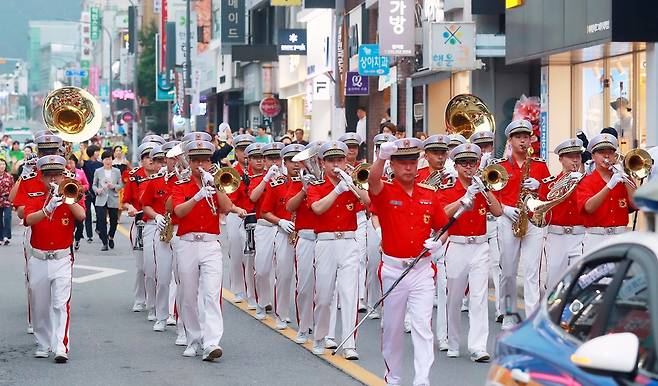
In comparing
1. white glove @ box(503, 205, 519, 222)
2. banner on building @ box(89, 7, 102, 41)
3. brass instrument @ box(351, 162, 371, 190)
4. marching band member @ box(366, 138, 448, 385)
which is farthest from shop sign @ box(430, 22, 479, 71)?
banner on building @ box(89, 7, 102, 41)

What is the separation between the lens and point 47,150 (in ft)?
44.6

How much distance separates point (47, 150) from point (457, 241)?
420 centimetres

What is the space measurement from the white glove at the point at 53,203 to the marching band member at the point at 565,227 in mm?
4420

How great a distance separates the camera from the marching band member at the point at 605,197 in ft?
40.9

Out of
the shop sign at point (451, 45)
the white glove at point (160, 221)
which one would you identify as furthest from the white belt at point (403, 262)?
the shop sign at point (451, 45)

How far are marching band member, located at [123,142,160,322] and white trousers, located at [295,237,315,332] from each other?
2570 millimetres

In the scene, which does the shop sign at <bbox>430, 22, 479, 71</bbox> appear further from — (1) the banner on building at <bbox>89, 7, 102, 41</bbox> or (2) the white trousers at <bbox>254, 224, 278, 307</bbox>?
(1) the banner on building at <bbox>89, 7, 102, 41</bbox>

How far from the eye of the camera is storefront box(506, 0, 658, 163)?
21531 millimetres

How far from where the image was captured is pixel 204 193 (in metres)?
11.8

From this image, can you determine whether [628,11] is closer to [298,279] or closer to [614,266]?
[298,279]

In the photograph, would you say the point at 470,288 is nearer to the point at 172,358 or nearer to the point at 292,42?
the point at 172,358

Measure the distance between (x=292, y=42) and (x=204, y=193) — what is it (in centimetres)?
3751

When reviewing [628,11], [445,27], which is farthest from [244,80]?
[628,11]

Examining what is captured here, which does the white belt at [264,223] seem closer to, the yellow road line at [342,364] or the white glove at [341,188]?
the yellow road line at [342,364]
